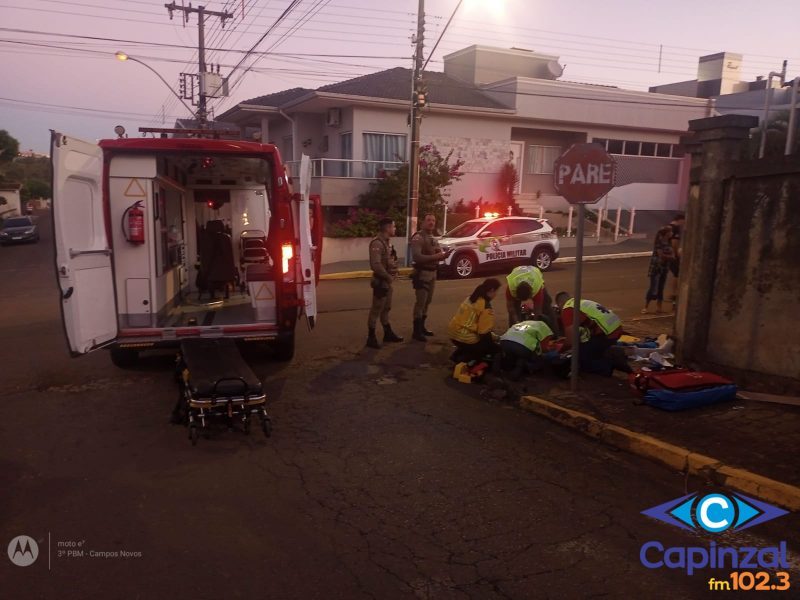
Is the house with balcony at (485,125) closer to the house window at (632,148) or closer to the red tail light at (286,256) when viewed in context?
the house window at (632,148)

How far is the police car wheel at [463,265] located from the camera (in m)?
16.0

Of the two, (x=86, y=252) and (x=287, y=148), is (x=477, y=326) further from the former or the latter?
(x=287, y=148)

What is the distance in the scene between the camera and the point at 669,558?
360 centimetres

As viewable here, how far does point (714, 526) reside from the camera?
4023 millimetres

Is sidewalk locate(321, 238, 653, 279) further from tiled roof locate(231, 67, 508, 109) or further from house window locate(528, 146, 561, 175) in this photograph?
tiled roof locate(231, 67, 508, 109)

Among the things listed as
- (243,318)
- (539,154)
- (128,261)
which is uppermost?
(539,154)

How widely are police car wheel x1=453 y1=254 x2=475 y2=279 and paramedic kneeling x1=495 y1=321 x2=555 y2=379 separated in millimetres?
8806

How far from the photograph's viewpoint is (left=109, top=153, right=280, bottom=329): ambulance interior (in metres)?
7.05

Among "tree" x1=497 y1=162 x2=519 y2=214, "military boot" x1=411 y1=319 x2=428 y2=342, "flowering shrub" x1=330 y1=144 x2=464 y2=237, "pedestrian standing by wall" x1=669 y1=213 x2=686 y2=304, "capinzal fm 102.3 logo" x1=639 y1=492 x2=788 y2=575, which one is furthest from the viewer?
"tree" x1=497 y1=162 x2=519 y2=214

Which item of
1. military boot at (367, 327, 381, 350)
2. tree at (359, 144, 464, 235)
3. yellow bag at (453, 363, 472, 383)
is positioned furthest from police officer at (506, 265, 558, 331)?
tree at (359, 144, 464, 235)

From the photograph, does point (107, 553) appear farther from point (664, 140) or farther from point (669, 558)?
point (664, 140)

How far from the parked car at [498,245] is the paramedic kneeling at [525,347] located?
28.5ft

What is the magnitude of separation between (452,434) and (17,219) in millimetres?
31999

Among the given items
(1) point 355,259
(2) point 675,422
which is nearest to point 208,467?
(2) point 675,422
